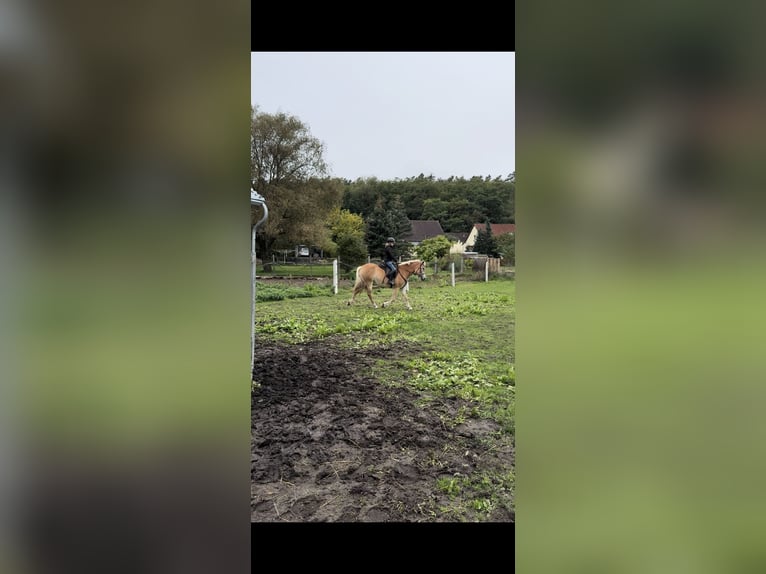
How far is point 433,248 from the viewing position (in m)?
9.14

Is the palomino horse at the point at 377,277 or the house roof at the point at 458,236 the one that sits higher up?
the house roof at the point at 458,236

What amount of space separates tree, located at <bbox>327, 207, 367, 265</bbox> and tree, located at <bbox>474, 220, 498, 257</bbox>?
2.31 m

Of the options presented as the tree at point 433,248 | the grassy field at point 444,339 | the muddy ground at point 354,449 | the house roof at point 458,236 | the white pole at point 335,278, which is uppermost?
the house roof at point 458,236

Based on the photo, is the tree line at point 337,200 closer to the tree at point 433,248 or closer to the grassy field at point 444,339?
the tree at point 433,248

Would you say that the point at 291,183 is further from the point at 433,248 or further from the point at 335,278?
the point at 433,248

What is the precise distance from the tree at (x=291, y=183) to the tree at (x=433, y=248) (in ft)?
6.77

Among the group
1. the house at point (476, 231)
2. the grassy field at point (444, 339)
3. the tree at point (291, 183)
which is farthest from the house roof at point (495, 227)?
the tree at point (291, 183)

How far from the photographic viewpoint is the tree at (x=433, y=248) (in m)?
9.03

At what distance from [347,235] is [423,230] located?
1701 millimetres
